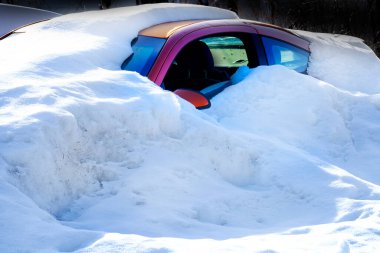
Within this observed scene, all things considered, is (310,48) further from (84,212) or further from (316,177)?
(84,212)

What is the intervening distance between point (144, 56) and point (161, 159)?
49.1 inches

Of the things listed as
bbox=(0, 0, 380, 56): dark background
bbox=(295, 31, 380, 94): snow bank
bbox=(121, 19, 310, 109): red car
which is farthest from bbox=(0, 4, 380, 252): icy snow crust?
bbox=(0, 0, 380, 56): dark background

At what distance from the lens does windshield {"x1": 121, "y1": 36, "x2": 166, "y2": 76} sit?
3867 millimetres

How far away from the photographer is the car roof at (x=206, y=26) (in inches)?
164

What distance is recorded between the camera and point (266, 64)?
464 cm

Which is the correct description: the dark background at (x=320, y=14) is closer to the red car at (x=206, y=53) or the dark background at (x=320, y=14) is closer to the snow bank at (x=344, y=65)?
the snow bank at (x=344, y=65)

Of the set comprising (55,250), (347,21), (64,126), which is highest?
(64,126)

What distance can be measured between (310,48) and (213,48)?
980 mm

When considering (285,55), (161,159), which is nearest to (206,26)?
(285,55)

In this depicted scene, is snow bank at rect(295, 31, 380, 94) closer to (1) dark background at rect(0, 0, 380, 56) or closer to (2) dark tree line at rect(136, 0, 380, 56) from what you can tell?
(1) dark background at rect(0, 0, 380, 56)

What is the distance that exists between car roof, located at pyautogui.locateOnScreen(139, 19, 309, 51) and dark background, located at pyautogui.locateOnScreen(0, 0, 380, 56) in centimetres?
547

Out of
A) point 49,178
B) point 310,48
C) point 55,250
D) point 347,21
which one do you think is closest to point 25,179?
point 49,178

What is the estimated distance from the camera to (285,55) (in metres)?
4.82

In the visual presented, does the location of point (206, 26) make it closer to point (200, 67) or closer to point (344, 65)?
point (200, 67)
